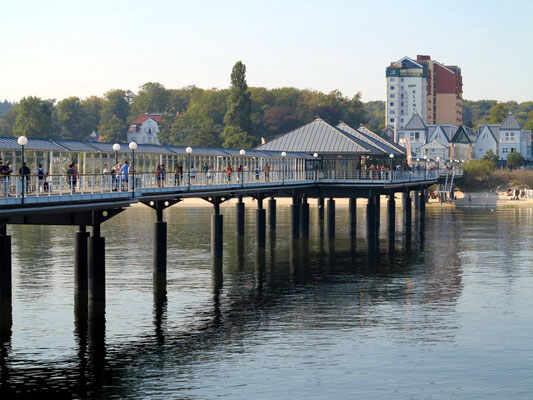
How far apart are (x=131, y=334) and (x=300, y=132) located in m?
63.5

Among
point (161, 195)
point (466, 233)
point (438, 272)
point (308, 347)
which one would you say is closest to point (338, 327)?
point (308, 347)

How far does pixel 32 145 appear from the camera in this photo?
5241 cm

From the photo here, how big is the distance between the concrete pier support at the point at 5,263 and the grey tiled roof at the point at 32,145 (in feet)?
15.8

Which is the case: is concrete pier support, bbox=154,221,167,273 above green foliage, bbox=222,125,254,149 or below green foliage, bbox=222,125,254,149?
below

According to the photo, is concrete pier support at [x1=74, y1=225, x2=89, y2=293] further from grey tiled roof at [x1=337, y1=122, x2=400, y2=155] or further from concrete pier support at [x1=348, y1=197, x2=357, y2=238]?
grey tiled roof at [x1=337, y1=122, x2=400, y2=155]

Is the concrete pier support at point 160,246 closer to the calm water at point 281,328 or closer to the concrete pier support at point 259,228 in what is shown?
the calm water at point 281,328

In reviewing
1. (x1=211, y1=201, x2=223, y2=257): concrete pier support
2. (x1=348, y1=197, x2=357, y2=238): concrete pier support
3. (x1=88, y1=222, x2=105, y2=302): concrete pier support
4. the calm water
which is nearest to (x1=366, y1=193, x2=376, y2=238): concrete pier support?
(x1=348, y1=197, x2=357, y2=238): concrete pier support

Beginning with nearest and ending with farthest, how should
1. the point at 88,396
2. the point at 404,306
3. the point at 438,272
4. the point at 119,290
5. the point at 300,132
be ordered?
the point at 88,396 < the point at 404,306 < the point at 119,290 < the point at 438,272 < the point at 300,132

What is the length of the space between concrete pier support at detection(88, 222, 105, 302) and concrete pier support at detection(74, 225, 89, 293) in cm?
155

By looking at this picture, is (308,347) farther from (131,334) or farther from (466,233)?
(466,233)

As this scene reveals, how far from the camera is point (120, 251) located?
79750 mm

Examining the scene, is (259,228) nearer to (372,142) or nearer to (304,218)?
(304,218)

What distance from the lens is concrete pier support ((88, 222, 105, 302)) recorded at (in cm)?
5025

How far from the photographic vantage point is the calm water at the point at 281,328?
119 ft
